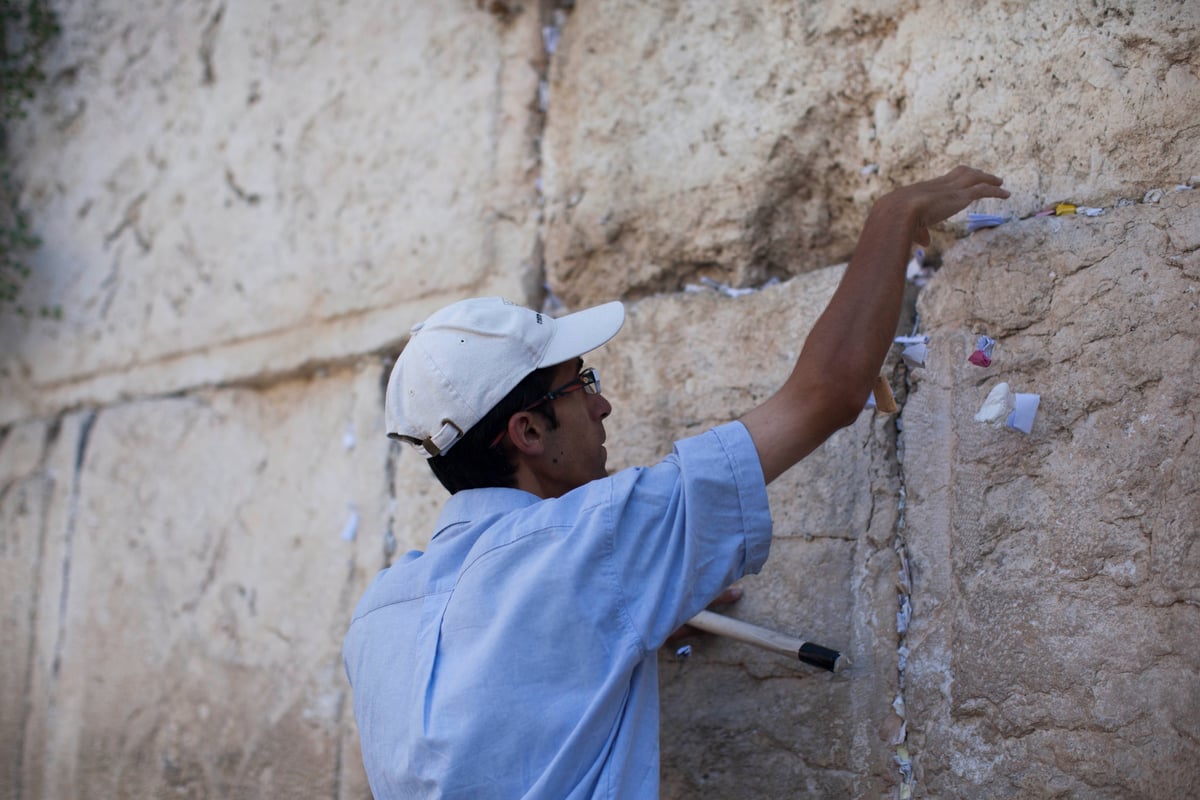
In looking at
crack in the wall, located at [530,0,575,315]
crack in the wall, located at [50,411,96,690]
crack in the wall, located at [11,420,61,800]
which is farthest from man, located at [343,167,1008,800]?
crack in the wall, located at [11,420,61,800]

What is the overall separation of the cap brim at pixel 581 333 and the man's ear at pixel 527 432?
8 centimetres

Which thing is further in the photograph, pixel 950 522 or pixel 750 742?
pixel 750 742

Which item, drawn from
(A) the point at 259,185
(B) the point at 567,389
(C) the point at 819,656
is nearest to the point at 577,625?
(B) the point at 567,389

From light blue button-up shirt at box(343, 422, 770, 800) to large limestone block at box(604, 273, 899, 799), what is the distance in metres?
0.44

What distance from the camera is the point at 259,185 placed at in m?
3.26

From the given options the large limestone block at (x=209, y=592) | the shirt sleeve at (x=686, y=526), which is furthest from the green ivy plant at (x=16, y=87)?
the shirt sleeve at (x=686, y=526)

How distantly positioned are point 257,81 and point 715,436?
2397mm

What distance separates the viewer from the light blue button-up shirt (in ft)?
4.85

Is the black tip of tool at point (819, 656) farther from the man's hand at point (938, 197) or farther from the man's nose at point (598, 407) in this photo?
the man's hand at point (938, 197)

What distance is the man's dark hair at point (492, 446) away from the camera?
68.1 inches

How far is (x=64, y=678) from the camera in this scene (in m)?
3.50

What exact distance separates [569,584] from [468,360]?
406 millimetres

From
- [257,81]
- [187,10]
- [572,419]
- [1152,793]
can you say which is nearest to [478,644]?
[572,419]

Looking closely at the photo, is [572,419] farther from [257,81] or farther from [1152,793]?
[257,81]
